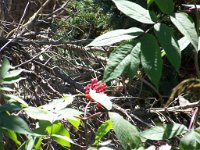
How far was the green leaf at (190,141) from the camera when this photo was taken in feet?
2.54

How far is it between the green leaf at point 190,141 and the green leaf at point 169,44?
13 cm

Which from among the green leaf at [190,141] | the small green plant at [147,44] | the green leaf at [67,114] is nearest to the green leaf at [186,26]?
the small green plant at [147,44]

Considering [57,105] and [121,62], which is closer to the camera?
[121,62]

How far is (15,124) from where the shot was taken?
2.55ft

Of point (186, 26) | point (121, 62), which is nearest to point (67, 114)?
point (121, 62)

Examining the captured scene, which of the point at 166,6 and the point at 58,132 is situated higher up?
the point at 166,6

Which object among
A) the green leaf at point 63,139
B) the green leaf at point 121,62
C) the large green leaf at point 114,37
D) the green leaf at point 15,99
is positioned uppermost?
the large green leaf at point 114,37

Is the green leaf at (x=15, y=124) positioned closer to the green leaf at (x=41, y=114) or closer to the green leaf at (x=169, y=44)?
the green leaf at (x=41, y=114)

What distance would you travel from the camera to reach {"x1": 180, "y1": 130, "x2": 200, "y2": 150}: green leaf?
2.54 ft

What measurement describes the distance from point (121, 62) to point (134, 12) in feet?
0.38

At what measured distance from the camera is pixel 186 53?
302 cm

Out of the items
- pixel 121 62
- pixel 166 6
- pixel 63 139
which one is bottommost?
pixel 63 139

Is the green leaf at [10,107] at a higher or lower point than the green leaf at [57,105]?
higher

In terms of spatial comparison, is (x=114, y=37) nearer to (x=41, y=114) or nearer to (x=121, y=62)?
(x=121, y=62)
